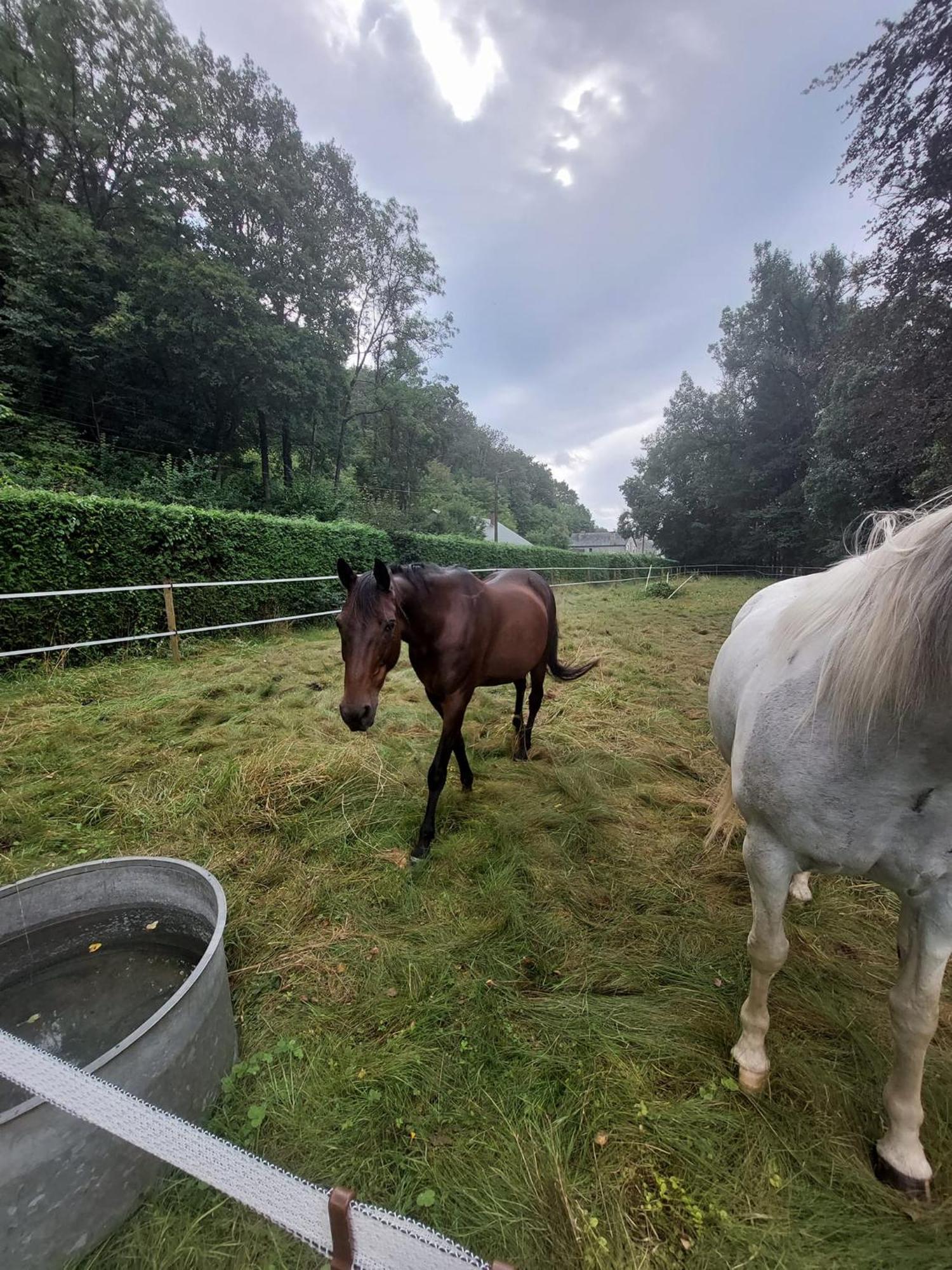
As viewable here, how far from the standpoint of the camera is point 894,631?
1057mm

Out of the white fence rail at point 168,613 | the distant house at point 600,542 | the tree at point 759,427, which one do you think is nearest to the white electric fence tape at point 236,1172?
the white fence rail at point 168,613

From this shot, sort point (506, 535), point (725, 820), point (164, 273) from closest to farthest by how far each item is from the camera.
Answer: point (725, 820)
point (164, 273)
point (506, 535)

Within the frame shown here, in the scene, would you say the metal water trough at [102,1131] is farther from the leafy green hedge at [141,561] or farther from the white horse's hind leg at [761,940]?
the leafy green hedge at [141,561]

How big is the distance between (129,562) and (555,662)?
646 centimetres

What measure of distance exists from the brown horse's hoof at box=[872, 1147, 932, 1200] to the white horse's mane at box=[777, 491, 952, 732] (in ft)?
4.13

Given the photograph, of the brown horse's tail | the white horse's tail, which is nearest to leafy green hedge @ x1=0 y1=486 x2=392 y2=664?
the brown horse's tail

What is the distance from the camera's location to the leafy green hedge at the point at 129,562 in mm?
5684

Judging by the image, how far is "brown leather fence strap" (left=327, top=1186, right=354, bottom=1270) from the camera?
0.75 meters

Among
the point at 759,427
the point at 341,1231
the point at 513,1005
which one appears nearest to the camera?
the point at 341,1231

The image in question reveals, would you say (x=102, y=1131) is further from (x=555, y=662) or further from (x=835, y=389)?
(x=835, y=389)

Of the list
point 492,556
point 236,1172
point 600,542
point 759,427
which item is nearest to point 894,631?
point 236,1172

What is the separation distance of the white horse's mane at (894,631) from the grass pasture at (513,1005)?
1.27 meters

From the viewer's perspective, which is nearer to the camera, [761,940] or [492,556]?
[761,940]

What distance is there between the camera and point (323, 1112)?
Result: 144 centimetres
